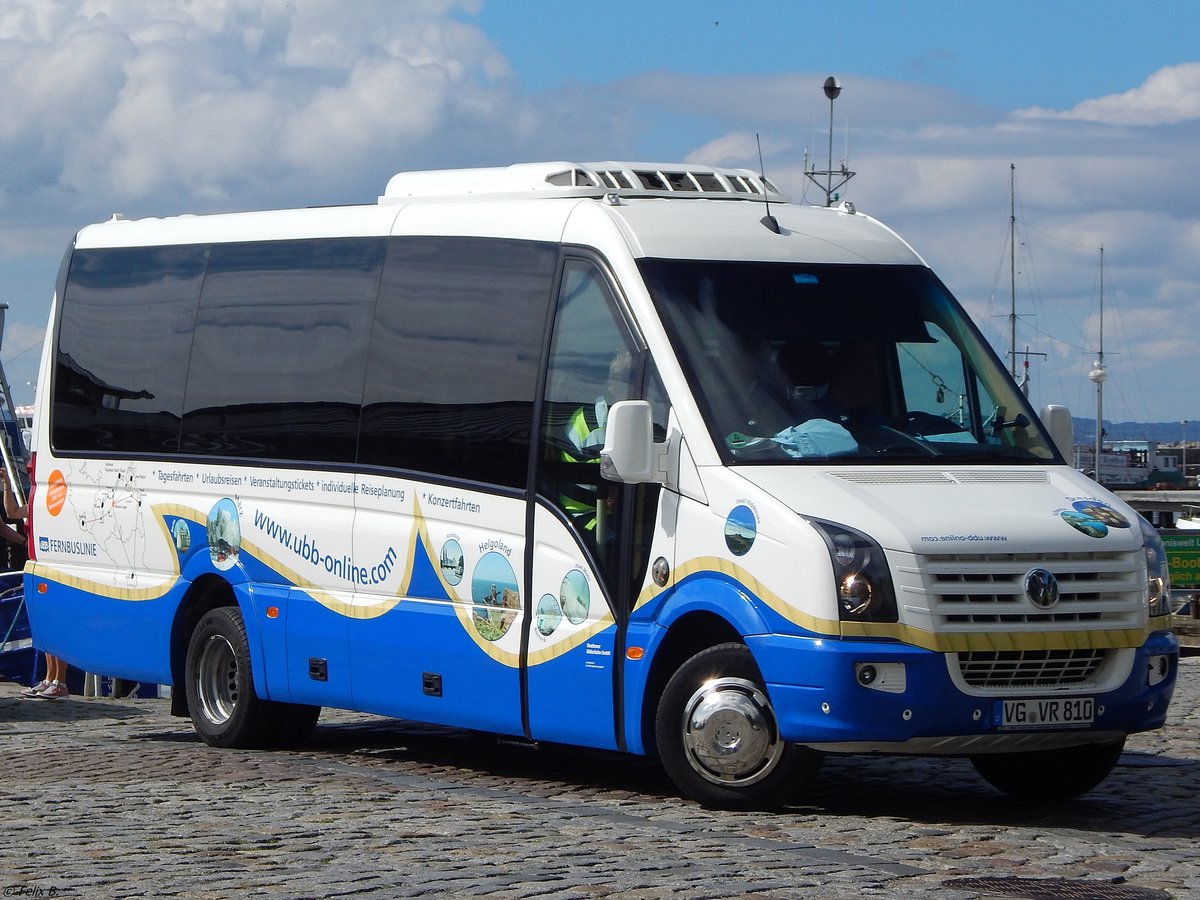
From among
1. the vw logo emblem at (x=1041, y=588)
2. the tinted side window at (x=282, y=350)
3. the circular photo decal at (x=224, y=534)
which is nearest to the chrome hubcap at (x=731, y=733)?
the vw logo emblem at (x=1041, y=588)

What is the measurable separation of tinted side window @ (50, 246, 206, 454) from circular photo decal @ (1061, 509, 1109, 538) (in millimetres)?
6446

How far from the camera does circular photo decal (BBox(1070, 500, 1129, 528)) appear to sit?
35.6 ft

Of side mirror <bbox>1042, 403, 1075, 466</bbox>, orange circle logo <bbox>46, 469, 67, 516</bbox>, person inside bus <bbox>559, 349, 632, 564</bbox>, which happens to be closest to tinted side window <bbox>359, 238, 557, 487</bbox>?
person inside bus <bbox>559, 349, 632, 564</bbox>

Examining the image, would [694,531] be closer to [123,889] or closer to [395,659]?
[395,659]

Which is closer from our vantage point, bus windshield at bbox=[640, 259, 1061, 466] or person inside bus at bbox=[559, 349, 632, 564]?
bus windshield at bbox=[640, 259, 1061, 466]

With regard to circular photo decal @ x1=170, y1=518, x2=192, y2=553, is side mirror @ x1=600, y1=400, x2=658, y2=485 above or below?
above

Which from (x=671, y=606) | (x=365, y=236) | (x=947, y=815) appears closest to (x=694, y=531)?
(x=671, y=606)

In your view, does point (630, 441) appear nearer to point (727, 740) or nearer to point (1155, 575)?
point (727, 740)

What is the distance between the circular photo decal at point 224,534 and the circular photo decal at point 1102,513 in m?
5.58

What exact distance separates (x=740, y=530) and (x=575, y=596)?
4.27ft

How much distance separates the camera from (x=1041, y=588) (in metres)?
10.5

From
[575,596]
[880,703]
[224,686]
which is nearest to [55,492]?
[224,686]

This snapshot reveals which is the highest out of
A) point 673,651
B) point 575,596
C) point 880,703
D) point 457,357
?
point 457,357

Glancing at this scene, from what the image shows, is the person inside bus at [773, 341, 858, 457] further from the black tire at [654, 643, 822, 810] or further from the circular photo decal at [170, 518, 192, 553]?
the circular photo decal at [170, 518, 192, 553]
